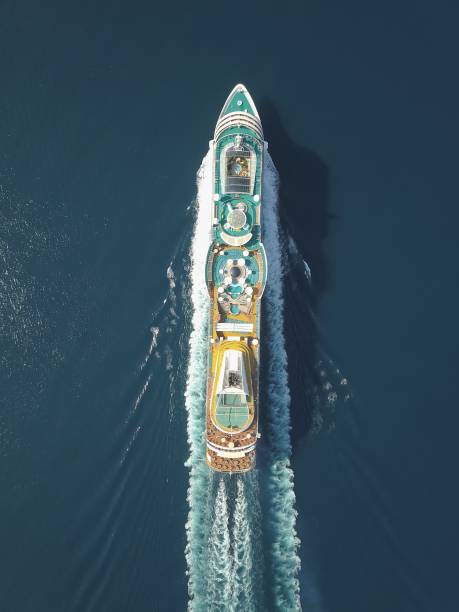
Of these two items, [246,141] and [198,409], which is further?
[246,141]

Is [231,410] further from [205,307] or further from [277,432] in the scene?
[205,307]

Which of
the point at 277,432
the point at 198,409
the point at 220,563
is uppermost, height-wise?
the point at 198,409

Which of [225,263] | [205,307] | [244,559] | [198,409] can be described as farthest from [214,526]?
[225,263]

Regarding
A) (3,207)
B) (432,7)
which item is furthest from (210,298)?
(432,7)

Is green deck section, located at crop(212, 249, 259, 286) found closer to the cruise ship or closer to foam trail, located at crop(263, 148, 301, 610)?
the cruise ship

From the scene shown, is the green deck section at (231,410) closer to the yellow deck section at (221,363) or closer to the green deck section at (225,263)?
the yellow deck section at (221,363)

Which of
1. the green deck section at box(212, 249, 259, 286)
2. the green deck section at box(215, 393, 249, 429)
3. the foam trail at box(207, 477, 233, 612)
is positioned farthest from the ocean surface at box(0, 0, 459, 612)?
the green deck section at box(215, 393, 249, 429)
